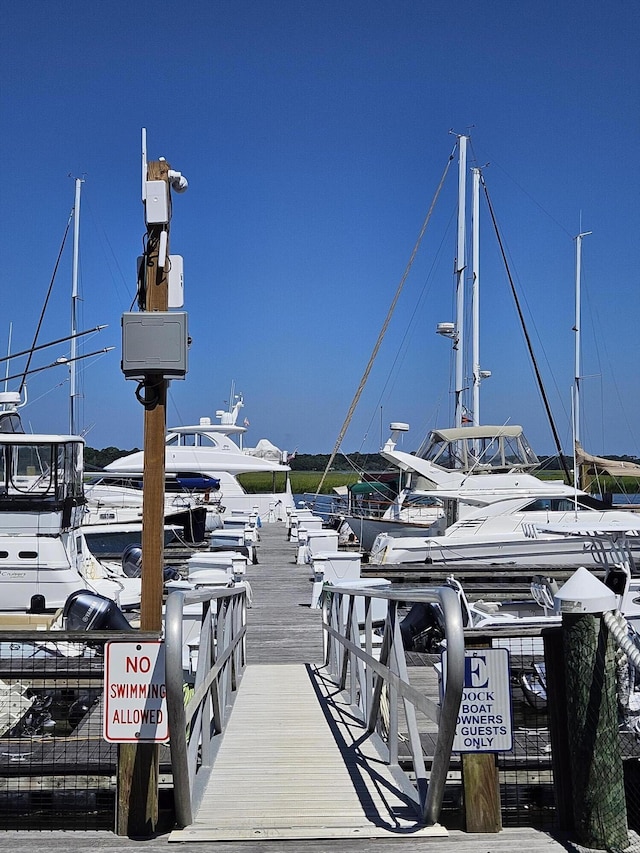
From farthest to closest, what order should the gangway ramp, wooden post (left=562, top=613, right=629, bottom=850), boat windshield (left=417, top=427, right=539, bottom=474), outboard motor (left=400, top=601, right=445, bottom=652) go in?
boat windshield (left=417, top=427, right=539, bottom=474), outboard motor (left=400, top=601, right=445, bottom=652), the gangway ramp, wooden post (left=562, top=613, right=629, bottom=850)

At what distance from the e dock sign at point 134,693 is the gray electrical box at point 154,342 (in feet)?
7.41

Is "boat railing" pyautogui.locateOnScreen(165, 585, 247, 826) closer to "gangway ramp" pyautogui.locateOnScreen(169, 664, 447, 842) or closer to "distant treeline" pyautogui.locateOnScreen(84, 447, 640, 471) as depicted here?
"gangway ramp" pyautogui.locateOnScreen(169, 664, 447, 842)

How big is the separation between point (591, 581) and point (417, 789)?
1.54 meters

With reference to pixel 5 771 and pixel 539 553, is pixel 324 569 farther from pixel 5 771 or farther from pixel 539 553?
pixel 5 771

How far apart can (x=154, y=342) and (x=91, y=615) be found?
590 cm

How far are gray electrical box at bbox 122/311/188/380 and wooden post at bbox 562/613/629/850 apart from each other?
326 centimetres

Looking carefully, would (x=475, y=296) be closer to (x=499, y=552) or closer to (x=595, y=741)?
(x=499, y=552)

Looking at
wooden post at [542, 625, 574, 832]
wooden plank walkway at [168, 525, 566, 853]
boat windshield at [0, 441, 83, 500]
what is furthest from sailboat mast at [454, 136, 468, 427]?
wooden post at [542, 625, 574, 832]

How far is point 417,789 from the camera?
15.6 ft

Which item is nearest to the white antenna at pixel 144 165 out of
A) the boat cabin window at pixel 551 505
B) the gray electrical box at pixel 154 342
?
the gray electrical box at pixel 154 342

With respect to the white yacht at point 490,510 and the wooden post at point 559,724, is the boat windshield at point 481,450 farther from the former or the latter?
the wooden post at point 559,724

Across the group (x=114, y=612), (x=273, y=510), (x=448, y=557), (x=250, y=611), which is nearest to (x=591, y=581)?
(x=114, y=612)

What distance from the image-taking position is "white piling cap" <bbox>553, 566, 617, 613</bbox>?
4.34 m

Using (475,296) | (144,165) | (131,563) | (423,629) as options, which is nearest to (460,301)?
(475,296)
